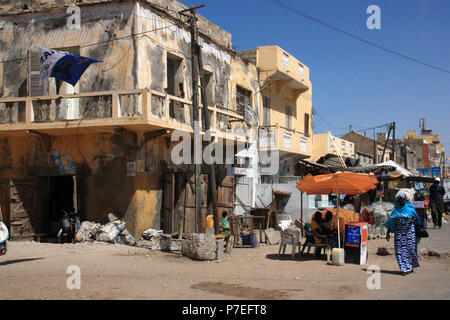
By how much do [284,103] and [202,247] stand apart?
1463 centimetres

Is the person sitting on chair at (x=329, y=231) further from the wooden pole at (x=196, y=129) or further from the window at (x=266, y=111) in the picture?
the window at (x=266, y=111)

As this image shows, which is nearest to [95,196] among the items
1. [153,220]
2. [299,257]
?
[153,220]

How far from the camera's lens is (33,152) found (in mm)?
15141

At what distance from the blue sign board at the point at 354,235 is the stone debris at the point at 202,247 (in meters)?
3.25

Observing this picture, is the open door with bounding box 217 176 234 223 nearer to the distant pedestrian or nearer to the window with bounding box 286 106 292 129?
the window with bounding box 286 106 292 129

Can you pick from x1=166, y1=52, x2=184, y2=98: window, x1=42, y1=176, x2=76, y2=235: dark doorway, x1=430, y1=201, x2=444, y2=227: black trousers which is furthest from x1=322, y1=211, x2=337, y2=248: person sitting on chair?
x1=430, y1=201, x2=444, y2=227: black trousers

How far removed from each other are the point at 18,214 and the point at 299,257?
9035 mm

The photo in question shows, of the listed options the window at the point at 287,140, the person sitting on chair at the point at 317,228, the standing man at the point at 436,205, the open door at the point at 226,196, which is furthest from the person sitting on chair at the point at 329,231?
the window at the point at 287,140

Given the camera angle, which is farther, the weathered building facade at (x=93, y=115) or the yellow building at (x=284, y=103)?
the yellow building at (x=284, y=103)

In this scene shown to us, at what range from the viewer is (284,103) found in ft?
79.7

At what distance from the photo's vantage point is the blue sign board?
10.3 metres

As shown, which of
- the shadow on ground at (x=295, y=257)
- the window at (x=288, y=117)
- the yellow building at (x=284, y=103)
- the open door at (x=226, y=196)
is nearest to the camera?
the shadow on ground at (x=295, y=257)

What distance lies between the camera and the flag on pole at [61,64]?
12.3 metres

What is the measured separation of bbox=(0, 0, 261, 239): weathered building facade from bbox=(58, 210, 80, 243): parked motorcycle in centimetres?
56
